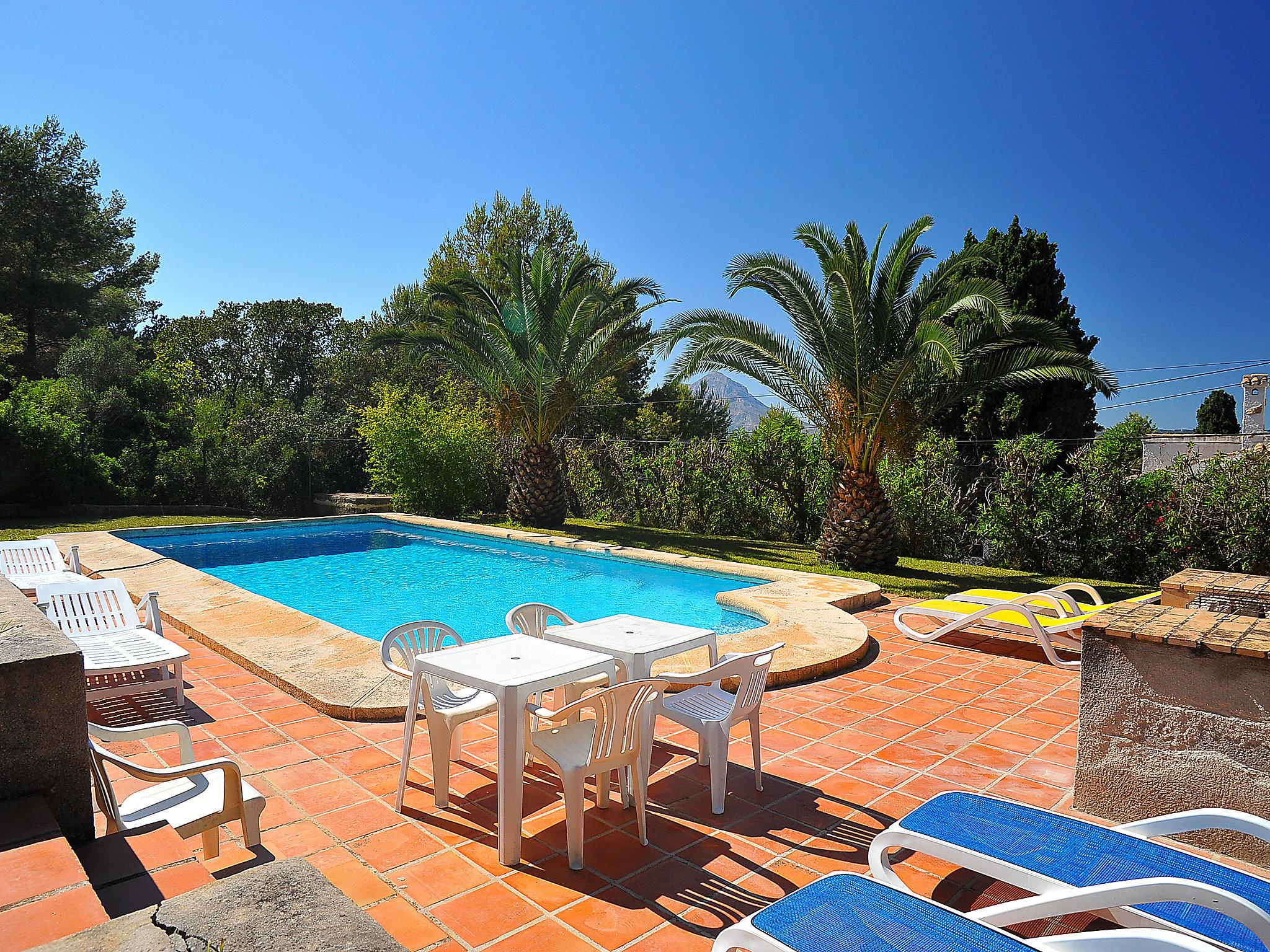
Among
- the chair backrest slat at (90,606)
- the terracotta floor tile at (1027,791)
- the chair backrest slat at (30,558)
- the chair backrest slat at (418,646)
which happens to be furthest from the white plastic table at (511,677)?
the chair backrest slat at (30,558)

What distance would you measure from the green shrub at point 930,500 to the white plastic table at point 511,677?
898 cm

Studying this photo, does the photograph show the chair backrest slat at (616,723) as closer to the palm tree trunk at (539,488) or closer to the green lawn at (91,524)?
the palm tree trunk at (539,488)

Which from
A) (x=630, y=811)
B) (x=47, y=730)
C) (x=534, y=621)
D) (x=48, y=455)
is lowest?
(x=630, y=811)

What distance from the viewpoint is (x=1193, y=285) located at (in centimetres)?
3216

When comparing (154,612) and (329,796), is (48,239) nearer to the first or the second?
(154,612)

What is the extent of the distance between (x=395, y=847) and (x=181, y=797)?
0.85m

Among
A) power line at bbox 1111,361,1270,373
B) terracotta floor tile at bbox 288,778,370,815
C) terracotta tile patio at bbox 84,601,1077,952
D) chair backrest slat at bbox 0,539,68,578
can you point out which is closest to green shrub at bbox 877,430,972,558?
terracotta tile patio at bbox 84,601,1077,952

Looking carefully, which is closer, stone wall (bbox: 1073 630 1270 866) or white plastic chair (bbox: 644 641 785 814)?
stone wall (bbox: 1073 630 1270 866)

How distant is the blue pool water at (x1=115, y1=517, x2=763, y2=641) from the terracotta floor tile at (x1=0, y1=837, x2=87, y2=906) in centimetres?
620

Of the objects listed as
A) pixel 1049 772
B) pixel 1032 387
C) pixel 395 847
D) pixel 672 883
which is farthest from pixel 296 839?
pixel 1032 387

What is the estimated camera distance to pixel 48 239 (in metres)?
24.7

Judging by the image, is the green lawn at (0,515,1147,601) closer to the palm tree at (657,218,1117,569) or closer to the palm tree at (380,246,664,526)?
the palm tree at (657,218,1117,569)

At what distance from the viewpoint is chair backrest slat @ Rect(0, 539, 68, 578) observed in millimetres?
7762

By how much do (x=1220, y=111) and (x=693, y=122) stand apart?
15.5 metres
